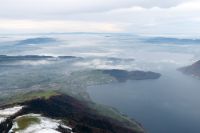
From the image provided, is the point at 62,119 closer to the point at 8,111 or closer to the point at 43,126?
the point at 43,126

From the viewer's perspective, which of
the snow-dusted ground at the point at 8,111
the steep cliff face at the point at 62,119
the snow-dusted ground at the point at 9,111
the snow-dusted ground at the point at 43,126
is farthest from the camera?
the snow-dusted ground at the point at 9,111

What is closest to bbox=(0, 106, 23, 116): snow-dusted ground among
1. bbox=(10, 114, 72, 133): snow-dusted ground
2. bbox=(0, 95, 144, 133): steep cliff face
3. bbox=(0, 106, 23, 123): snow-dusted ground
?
bbox=(0, 106, 23, 123): snow-dusted ground

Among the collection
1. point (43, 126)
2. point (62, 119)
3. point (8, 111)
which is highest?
point (43, 126)

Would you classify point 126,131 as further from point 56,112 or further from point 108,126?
point 56,112

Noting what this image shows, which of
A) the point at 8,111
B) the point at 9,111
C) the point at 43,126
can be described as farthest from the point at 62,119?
the point at 8,111

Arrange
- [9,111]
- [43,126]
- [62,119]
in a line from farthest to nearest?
1. [9,111]
2. [62,119]
3. [43,126]

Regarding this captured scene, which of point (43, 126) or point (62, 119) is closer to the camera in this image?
point (43, 126)

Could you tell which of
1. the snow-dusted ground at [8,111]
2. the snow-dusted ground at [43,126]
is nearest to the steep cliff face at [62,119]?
the snow-dusted ground at [43,126]

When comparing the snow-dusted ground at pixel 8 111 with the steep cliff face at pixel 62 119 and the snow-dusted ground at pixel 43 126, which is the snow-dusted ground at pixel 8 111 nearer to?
the steep cliff face at pixel 62 119

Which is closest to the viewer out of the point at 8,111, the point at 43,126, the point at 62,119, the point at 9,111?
the point at 43,126

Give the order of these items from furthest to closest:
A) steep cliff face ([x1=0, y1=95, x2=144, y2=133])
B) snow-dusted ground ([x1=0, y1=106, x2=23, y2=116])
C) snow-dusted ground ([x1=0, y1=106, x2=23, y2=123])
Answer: snow-dusted ground ([x1=0, y1=106, x2=23, y2=116]) → snow-dusted ground ([x1=0, y1=106, x2=23, y2=123]) → steep cliff face ([x1=0, y1=95, x2=144, y2=133])

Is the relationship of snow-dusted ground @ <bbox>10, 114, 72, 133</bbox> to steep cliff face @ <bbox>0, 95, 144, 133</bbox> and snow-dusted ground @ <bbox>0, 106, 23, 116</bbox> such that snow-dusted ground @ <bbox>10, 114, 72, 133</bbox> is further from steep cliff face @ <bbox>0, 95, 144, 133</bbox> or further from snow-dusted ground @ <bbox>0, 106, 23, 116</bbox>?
snow-dusted ground @ <bbox>0, 106, 23, 116</bbox>

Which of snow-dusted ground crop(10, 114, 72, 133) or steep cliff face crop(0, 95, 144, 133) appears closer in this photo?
snow-dusted ground crop(10, 114, 72, 133)
